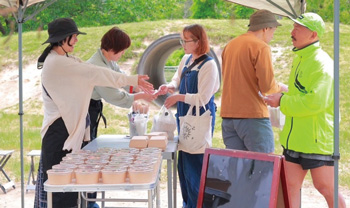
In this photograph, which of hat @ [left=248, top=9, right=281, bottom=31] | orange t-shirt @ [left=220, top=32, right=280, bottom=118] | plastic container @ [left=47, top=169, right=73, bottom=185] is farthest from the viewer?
hat @ [left=248, top=9, right=281, bottom=31]

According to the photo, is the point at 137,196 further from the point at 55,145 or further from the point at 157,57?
the point at 157,57

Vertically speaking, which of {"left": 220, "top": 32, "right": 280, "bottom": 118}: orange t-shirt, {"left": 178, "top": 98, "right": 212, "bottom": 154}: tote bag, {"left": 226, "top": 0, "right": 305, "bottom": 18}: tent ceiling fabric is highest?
{"left": 226, "top": 0, "right": 305, "bottom": 18}: tent ceiling fabric

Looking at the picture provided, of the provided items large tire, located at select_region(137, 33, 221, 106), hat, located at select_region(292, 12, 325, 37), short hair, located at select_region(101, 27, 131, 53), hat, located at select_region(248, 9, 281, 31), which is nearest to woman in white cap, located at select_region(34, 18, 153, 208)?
short hair, located at select_region(101, 27, 131, 53)

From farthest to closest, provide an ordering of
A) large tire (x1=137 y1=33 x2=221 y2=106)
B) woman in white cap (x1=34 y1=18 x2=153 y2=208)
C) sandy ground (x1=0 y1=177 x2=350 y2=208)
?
large tire (x1=137 y1=33 x2=221 y2=106) < sandy ground (x1=0 y1=177 x2=350 y2=208) < woman in white cap (x1=34 y1=18 x2=153 y2=208)

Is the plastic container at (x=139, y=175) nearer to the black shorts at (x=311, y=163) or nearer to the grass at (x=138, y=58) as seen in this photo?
the black shorts at (x=311, y=163)

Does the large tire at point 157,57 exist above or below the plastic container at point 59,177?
above

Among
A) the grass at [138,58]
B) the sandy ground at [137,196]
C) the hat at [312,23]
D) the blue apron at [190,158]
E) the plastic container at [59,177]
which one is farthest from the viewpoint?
the grass at [138,58]

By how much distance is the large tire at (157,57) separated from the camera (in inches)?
509

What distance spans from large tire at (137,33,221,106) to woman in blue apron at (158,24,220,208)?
24.3ft

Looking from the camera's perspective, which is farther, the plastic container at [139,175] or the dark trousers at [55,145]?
the dark trousers at [55,145]

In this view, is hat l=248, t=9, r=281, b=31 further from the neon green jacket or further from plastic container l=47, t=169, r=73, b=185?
plastic container l=47, t=169, r=73, b=185

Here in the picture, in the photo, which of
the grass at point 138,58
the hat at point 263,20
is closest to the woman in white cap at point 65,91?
the hat at point 263,20

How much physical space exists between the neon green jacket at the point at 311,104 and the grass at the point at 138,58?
233 inches

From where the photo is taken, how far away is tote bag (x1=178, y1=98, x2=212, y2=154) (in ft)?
16.7
